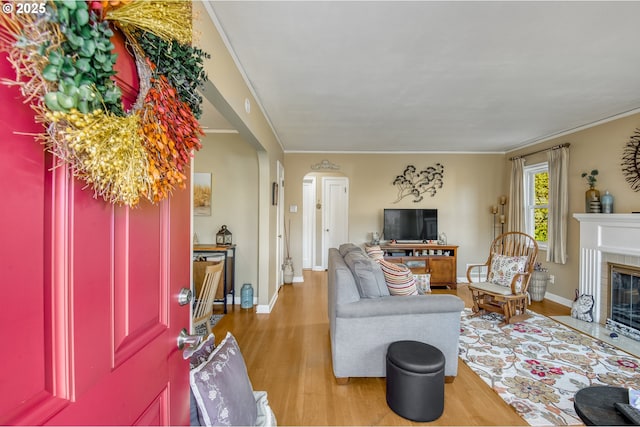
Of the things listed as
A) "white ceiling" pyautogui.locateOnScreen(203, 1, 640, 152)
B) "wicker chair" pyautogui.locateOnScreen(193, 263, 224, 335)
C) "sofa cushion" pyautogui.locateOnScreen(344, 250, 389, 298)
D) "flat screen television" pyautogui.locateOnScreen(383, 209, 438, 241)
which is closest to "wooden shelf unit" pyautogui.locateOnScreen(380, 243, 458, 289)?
"flat screen television" pyautogui.locateOnScreen(383, 209, 438, 241)

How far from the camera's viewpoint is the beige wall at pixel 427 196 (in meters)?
5.53

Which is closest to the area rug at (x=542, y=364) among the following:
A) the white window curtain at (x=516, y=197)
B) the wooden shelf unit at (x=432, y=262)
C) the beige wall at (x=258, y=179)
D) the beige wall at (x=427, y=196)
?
the wooden shelf unit at (x=432, y=262)

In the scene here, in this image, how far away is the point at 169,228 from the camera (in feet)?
3.00

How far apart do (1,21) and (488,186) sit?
638 cm

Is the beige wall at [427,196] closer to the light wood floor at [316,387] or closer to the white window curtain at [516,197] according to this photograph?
the white window curtain at [516,197]

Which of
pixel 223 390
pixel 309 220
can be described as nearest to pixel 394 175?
pixel 309 220

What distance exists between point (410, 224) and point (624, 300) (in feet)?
9.45

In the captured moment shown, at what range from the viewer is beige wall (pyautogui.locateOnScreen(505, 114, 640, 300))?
337cm

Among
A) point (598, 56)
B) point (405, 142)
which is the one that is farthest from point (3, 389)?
point (405, 142)

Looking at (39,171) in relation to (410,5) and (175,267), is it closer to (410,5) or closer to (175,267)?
(175,267)

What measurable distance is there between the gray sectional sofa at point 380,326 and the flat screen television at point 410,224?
3.16 m

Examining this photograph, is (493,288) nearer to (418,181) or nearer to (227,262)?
(418,181)

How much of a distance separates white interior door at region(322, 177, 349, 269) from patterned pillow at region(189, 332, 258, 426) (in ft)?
17.1

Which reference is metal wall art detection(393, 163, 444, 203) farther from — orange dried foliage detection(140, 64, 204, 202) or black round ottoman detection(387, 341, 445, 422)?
orange dried foliage detection(140, 64, 204, 202)
